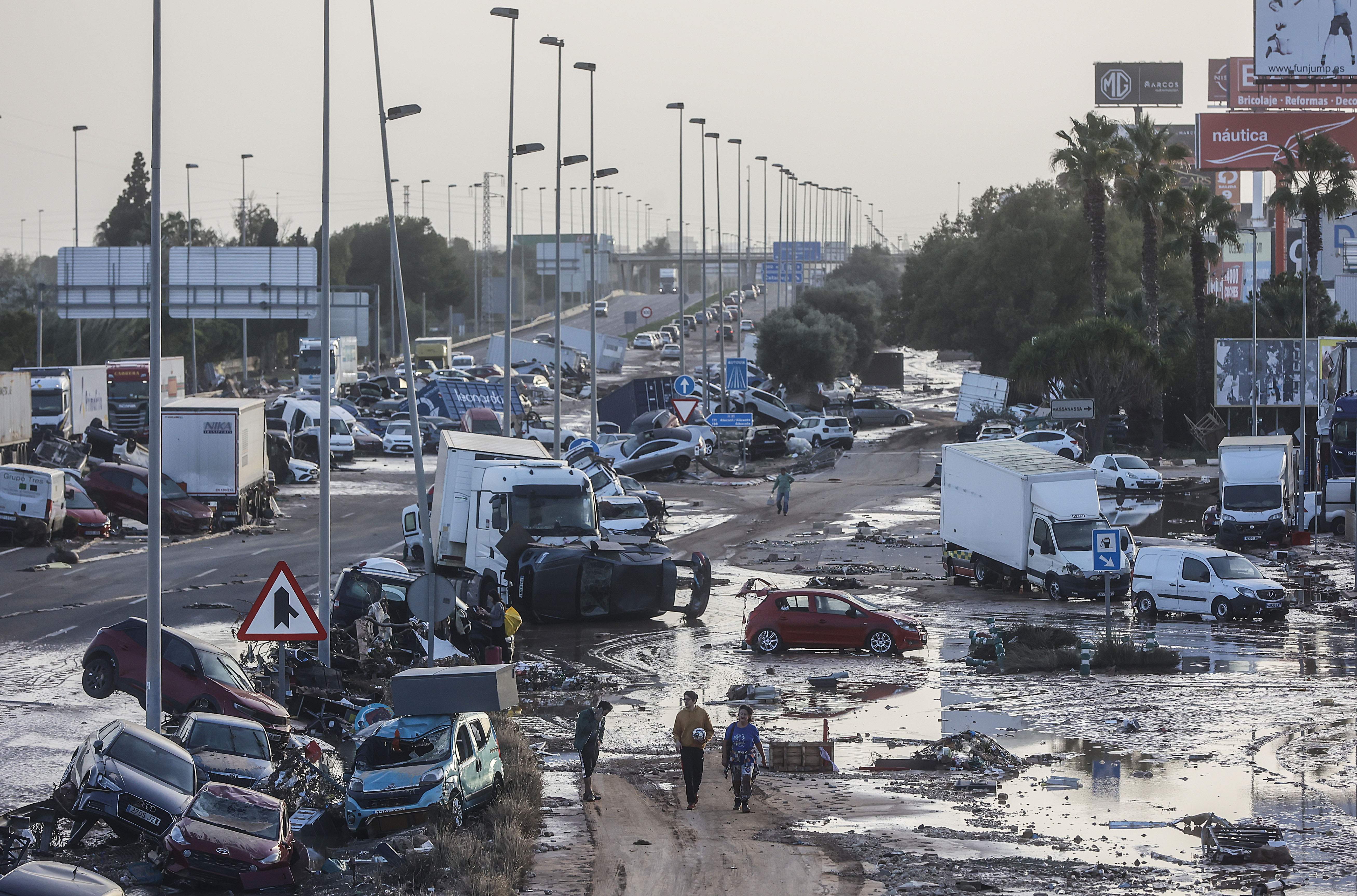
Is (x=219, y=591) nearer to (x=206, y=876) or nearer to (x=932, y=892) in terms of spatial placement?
(x=206, y=876)

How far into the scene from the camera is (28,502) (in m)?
36.5

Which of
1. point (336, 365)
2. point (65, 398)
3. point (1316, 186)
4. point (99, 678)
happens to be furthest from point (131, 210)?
point (99, 678)

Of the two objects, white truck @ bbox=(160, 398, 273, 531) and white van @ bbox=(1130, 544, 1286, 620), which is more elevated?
white truck @ bbox=(160, 398, 273, 531)

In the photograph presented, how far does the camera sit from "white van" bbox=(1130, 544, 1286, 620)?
27938 mm

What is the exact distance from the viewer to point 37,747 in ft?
59.2

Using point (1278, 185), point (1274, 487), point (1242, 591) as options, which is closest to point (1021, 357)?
point (1278, 185)

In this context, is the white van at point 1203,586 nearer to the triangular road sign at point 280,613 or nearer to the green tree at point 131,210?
the triangular road sign at point 280,613

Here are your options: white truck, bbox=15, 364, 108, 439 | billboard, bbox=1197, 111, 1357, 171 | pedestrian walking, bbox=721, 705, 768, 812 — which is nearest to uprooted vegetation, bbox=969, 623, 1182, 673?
pedestrian walking, bbox=721, 705, 768, 812

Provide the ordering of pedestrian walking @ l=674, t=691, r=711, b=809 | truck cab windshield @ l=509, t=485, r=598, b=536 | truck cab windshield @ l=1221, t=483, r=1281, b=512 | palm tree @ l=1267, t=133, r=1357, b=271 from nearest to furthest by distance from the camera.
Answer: pedestrian walking @ l=674, t=691, r=711, b=809, truck cab windshield @ l=509, t=485, r=598, b=536, truck cab windshield @ l=1221, t=483, r=1281, b=512, palm tree @ l=1267, t=133, r=1357, b=271

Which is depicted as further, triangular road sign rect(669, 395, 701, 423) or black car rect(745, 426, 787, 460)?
black car rect(745, 426, 787, 460)

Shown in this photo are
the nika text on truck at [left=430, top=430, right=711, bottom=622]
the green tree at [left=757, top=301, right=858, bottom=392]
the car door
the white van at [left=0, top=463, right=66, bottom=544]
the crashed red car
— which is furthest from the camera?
the green tree at [left=757, top=301, right=858, bottom=392]

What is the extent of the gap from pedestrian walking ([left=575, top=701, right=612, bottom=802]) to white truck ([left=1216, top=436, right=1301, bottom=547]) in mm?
27047

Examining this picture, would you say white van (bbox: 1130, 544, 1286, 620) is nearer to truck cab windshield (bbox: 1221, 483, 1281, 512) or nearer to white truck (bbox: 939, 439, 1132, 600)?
white truck (bbox: 939, 439, 1132, 600)

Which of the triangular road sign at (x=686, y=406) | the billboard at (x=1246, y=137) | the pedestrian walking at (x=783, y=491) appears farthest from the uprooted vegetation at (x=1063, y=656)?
the billboard at (x=1246, y=137)
